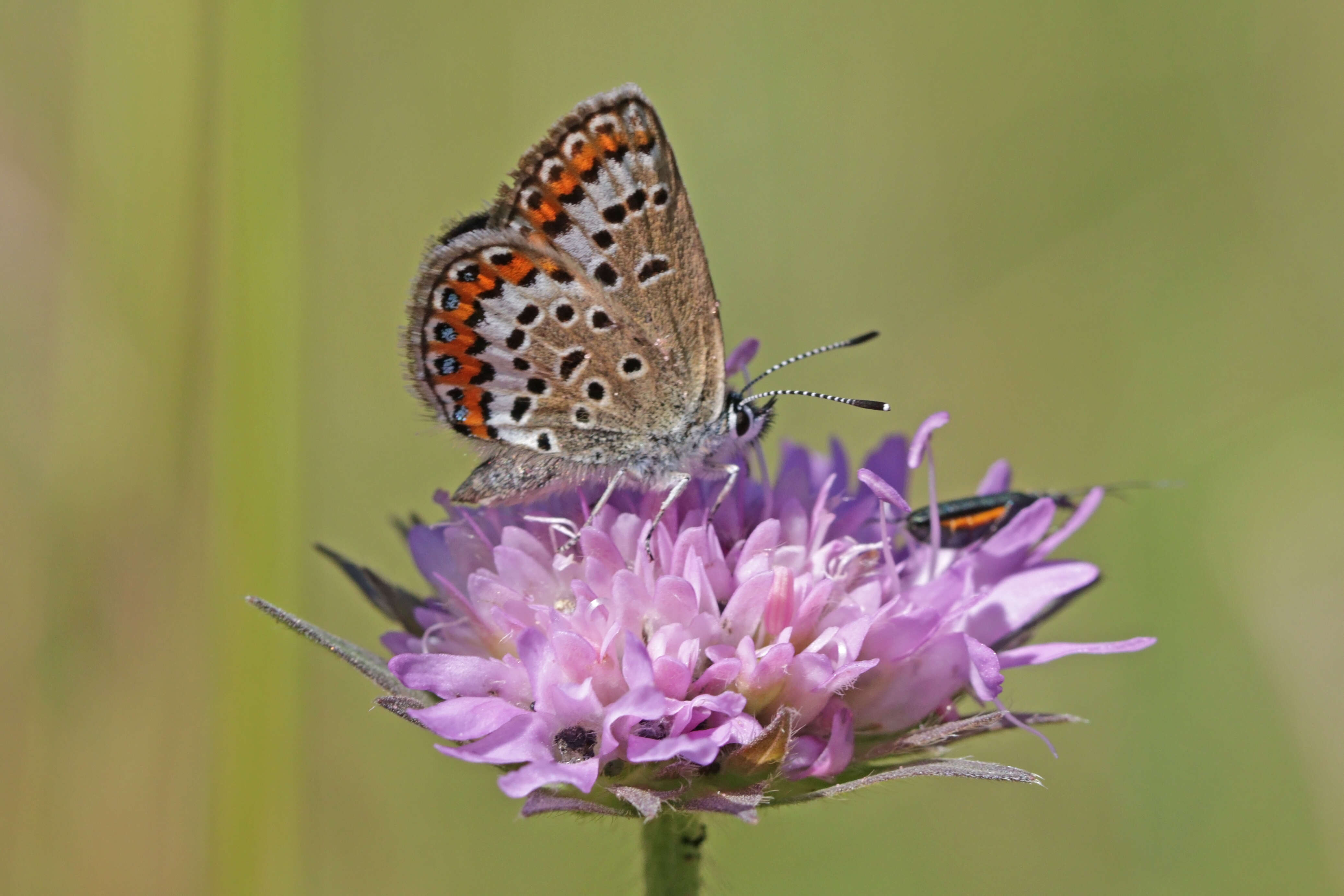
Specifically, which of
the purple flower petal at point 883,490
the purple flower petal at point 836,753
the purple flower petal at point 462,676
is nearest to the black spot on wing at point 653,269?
the purple flower petal at point 883,490

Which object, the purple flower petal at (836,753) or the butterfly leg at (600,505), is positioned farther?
the butterfly leg at (600,505)

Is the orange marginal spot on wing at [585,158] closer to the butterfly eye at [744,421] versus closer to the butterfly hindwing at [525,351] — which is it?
the butterfly hindwing at [525,351]

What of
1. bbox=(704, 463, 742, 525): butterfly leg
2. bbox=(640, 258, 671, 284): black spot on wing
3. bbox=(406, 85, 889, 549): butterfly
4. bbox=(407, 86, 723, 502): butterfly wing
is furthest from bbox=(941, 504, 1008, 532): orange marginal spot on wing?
bbox=(640, 258, 671, 284): black spot on wing

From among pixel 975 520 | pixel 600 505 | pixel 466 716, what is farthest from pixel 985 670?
pixel 466 716

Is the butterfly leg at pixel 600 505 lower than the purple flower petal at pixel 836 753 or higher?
higher

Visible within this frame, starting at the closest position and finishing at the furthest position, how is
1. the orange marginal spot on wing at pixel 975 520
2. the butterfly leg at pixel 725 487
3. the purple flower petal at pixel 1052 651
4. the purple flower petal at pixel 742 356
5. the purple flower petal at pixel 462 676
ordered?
the purple flower petal at pixel 462 676 < the purple flower petal at pixel 1052 651 < the butterfly leg at pixel 725 487 < the orange marginal spot on wing at pixel 975 520 < the purple flower petal at pixel 742 356

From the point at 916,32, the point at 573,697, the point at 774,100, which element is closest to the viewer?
the point at 573,697

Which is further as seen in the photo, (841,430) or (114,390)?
(841,430)

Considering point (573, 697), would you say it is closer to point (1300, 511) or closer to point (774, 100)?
point (1300, 511)

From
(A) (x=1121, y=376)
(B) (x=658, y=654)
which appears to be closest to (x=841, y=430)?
(A) (x=1121, y=376)
